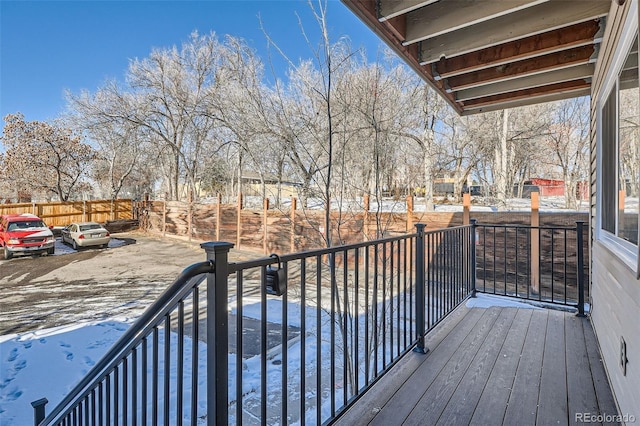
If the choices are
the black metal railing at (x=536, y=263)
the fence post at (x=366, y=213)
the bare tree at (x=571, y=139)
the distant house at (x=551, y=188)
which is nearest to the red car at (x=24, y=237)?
the fence post at (x=366, y=213)

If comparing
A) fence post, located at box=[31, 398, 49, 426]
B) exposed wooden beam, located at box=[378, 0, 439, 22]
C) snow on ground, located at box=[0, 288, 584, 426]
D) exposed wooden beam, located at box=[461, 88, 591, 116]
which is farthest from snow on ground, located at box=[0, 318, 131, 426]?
exposed wooden beam, located at box=[461, 88, 591, 116]

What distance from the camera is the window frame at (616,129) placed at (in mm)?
1537

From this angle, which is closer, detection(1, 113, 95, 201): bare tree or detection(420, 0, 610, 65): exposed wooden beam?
detection(420, 0, 610, 65): exposed wooden beam

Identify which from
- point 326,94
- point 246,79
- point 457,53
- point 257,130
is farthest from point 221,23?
point 457,53

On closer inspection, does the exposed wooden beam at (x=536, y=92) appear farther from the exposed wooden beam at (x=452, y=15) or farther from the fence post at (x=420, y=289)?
the fence post at (x=420, y=289)

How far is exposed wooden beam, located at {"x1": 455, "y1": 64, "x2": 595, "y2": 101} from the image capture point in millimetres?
3064

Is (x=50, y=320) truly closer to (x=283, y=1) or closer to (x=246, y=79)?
(x=246, y=79)

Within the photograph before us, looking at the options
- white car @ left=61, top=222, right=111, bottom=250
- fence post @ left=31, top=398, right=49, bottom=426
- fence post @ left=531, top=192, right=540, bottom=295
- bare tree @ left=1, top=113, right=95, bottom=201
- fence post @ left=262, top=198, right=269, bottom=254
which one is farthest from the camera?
bare tree @ left=1, top=113, right=95, bottom=201

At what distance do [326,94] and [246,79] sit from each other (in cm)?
244

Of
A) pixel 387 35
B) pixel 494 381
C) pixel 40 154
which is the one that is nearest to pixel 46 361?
pixel 494 381

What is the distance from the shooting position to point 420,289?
237 cm

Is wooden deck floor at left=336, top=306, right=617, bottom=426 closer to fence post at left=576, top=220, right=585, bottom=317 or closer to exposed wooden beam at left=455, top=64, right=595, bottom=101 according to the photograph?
fence post at left=576, top=220, right=585, bottom=317

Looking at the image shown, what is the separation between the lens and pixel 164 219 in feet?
46.5

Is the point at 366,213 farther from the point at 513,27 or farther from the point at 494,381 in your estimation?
the point at 494,381
